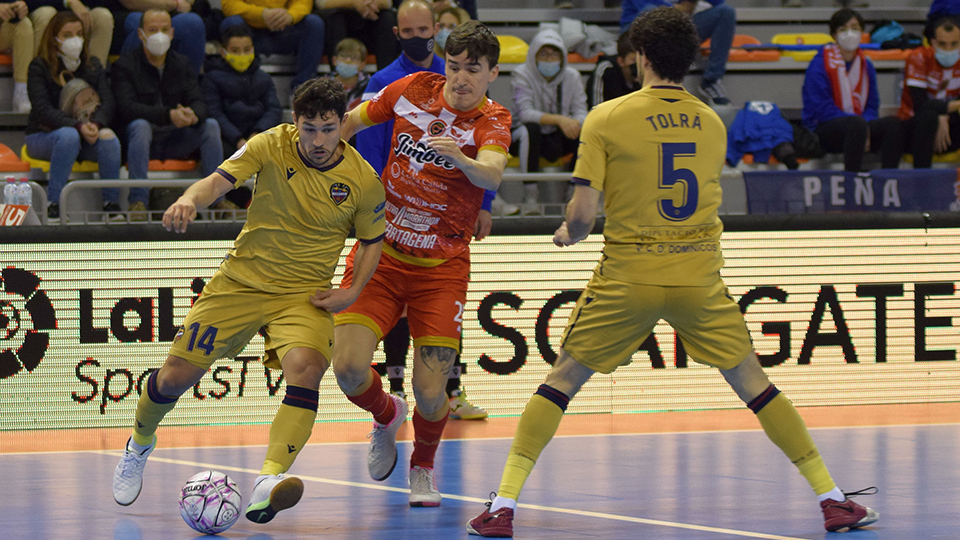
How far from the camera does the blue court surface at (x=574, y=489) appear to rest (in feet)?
14.8

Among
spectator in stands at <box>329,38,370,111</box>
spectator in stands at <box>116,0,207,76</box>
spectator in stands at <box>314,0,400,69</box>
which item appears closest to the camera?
spectator in stands at <box>116,0,207,76</box>

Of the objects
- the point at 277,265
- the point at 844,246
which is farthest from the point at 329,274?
the point at 844,246

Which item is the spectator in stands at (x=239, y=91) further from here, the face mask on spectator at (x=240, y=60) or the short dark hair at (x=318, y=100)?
the short dark hair at (x=318, y=100)

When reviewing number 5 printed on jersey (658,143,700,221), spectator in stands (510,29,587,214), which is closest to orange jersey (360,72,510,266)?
number 5 printed on jersey (658,143,700,221)

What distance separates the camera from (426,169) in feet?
17.2

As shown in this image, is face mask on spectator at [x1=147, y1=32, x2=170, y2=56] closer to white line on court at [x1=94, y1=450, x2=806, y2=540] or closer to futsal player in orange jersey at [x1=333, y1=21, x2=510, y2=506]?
white line on court at [x1=94, y1=450, x2=806, y2=540]

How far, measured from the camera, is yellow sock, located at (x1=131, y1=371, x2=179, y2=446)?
4887 mm

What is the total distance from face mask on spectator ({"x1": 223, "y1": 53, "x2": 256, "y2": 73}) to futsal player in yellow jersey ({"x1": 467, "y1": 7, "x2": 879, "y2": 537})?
19.7 ft

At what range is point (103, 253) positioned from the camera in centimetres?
743

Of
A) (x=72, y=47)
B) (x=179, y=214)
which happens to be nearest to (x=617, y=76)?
(x=72, y=47)

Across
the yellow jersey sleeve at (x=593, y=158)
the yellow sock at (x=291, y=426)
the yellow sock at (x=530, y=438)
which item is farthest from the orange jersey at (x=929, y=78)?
the yellow sock at (x=291, y=426)

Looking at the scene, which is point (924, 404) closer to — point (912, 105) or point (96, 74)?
point (912, 105)

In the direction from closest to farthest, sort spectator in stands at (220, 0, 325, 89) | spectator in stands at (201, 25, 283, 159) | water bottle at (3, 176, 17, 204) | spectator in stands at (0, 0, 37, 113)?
water bottle at (3, 176, 17, 204)
spectator in stands at (0, 0, 37, 113)
spectator in stands at (201, 25, 283, 159)
spectator in stands at (220, 0, 325, 89)

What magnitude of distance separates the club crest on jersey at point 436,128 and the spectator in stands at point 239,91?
4747 mm
